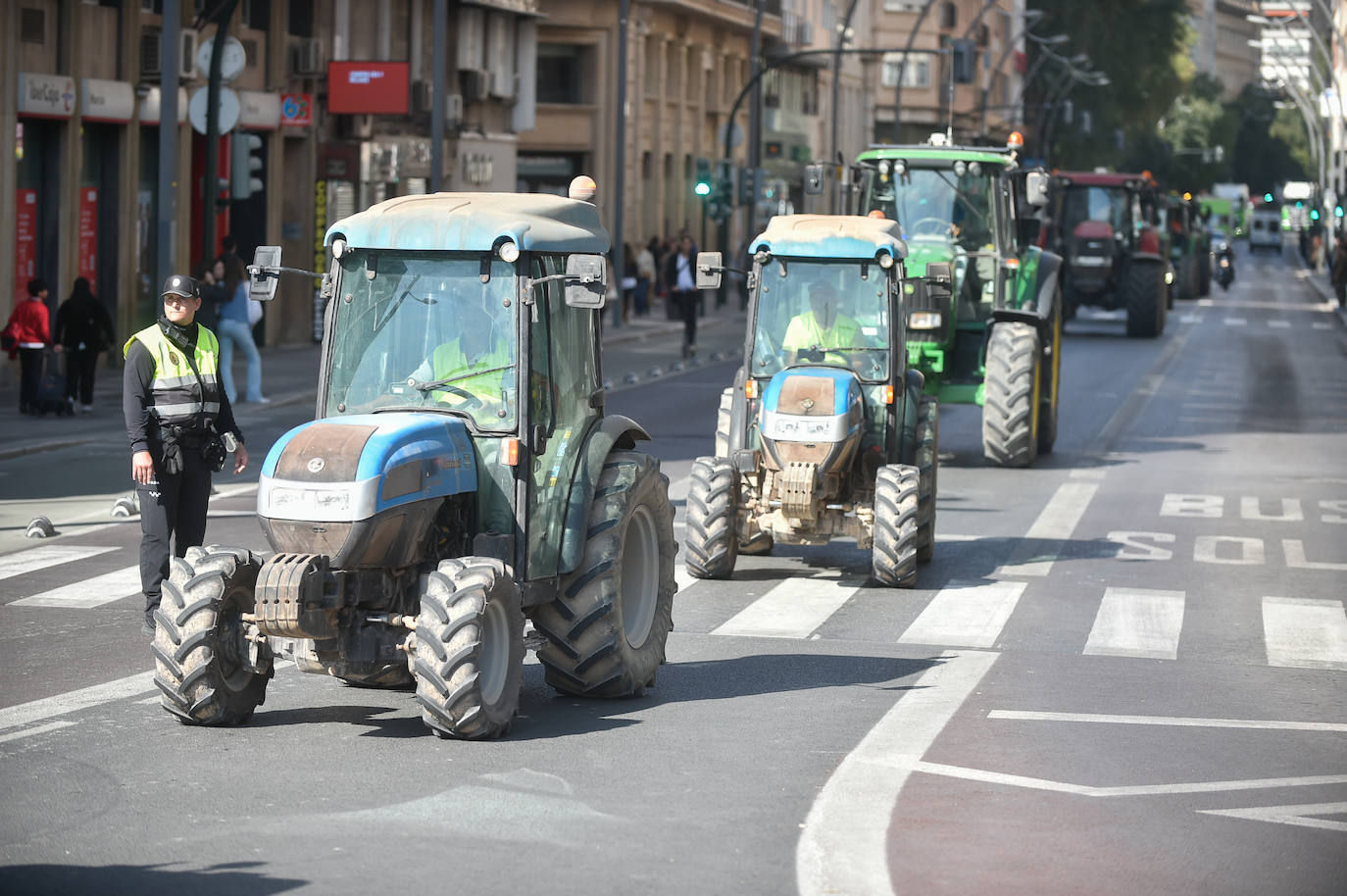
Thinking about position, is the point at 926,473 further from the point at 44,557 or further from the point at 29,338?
the point at 29,338

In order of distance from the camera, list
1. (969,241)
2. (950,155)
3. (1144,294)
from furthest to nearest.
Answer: (1144,294) < (969,241) < (950,155)

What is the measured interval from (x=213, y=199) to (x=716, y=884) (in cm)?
2148

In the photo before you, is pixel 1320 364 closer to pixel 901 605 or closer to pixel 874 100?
pixel 901 605

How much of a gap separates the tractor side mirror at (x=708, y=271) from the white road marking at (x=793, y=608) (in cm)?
203

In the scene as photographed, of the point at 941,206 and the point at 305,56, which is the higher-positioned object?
the point at 305,56

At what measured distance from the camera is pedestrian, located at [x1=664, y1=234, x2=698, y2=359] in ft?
123

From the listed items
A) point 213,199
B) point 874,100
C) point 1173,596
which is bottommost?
point 1173,596

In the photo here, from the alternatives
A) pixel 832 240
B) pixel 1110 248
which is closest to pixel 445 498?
pixel 832 240

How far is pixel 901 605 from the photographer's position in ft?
45.1

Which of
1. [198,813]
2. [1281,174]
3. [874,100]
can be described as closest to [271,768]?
[198,813]

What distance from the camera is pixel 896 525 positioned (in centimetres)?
1411

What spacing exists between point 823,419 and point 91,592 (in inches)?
183

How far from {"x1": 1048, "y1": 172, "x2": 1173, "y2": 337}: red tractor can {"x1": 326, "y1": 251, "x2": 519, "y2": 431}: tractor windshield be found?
3753 cm

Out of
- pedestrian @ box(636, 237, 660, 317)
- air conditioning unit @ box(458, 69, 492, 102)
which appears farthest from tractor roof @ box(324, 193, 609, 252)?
pedestrian @ box(636, 237, 660, 317)
